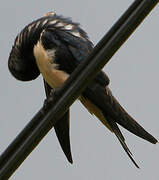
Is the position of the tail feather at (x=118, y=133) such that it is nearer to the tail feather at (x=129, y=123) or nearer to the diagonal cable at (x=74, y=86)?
the tail feather at (x=129, y=123)

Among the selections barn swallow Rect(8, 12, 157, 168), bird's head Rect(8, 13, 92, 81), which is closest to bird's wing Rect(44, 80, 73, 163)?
barn swallow Rect(8, 12, 157, 168)

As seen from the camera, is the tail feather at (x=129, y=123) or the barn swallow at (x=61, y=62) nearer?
the tail feather at (x=129, y=123)

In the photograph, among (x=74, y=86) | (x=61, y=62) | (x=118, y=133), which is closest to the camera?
(x=74, y=86)

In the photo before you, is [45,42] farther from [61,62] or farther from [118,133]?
[118,133]

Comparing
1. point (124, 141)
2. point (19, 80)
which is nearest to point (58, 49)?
point (19, 80)

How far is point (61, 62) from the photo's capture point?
152 inches

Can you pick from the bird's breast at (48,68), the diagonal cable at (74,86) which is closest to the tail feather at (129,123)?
the bird's breast at (48,68)

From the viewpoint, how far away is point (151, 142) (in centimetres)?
284

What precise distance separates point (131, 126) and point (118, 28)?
1.18 metres

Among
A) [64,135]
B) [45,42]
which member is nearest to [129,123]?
[64,135]

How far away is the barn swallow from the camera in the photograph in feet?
11.5

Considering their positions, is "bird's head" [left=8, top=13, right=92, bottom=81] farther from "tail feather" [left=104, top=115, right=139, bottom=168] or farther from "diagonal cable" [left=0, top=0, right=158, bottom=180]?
"diagonal cable" [left=0, top=0, right=158, bottom=180]

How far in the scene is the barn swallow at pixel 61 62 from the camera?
3.51m

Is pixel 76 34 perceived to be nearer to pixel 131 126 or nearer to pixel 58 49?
pixel 58 49
